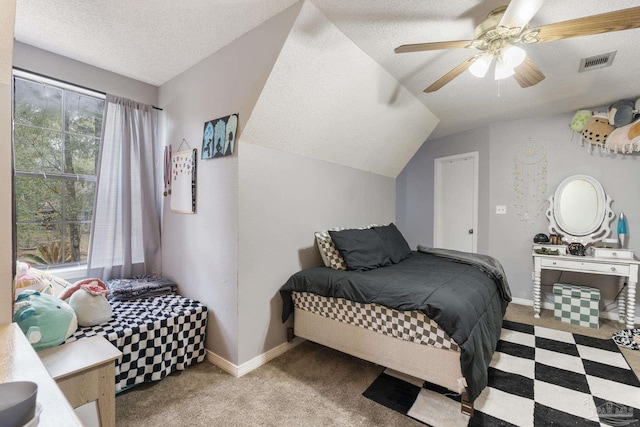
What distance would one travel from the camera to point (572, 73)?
→ 7.95 feet

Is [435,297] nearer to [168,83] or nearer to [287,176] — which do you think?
[287,176]

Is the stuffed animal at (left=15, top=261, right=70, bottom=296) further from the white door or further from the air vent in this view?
the white door

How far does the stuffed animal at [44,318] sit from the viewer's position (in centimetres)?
146

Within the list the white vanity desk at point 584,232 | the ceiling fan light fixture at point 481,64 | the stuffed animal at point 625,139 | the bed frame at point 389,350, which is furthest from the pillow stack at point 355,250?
the stuffed animal at point 625,139

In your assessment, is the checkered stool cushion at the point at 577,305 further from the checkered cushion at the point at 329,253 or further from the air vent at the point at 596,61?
the checkered cushion at the point at 329,253

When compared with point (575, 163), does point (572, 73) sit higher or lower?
higher

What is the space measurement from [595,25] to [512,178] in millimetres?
2696

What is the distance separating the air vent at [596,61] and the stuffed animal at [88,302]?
3.99 meters

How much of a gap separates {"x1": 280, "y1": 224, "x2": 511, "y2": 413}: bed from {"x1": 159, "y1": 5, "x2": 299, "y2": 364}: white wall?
21.0 inches

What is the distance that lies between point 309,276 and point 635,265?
10.2 ft

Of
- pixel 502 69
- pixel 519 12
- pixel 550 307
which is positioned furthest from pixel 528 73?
pixel 550 307

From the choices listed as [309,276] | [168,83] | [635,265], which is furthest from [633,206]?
[168,83]

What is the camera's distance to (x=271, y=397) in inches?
71.2

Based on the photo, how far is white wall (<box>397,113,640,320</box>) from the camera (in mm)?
3039
